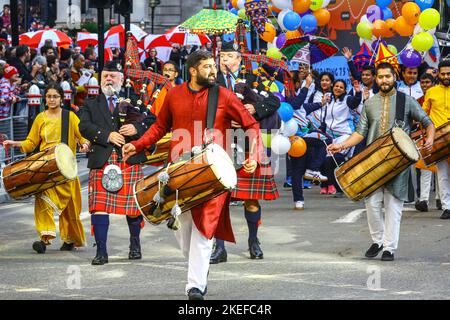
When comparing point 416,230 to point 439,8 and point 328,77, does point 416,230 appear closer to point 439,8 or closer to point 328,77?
point 328,77

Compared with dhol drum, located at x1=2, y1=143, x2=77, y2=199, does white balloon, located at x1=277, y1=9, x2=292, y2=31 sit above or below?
above

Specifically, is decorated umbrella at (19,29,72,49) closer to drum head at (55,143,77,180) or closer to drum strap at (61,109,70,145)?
drum strap at (61,109,70,145)

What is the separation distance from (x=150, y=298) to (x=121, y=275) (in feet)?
3.93

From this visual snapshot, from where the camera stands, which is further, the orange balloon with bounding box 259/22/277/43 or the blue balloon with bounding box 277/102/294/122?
the orange balloon with bounding box 259/22/277/43

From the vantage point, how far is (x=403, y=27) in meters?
17.4

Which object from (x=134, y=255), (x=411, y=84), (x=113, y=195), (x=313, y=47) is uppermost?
(x=313, y=47)

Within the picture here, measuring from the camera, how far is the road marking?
13.8 metres

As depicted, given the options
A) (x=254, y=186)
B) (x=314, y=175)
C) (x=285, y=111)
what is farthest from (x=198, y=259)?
(x=314, y=175)

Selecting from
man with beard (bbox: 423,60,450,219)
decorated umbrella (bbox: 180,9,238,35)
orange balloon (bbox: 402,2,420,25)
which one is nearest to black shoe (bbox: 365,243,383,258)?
man with beard (bbox: 423,60,450,219)

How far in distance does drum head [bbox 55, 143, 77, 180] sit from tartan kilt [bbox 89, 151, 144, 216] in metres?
0.40

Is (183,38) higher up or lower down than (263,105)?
lower down

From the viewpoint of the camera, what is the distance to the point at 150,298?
8.80 m

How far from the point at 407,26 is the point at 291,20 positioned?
1.68 meters

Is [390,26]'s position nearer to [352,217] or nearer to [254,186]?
[352,217]
